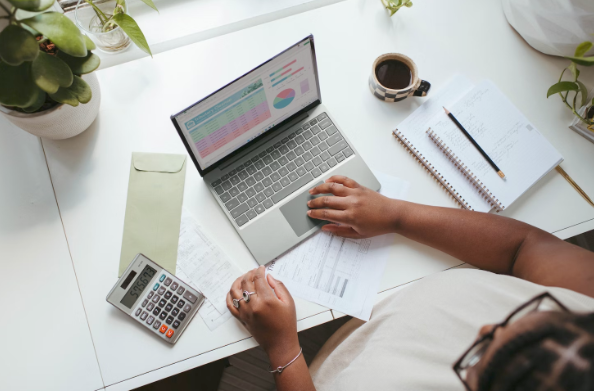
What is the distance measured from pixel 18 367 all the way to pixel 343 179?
742mm

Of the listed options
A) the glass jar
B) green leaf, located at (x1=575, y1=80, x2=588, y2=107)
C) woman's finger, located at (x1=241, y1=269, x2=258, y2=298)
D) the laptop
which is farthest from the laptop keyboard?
green leaf, located at (x1=575, y1=80, x2=588, y2=107)

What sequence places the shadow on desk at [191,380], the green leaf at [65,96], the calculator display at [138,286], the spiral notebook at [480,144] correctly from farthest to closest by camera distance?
1. the shadow on desk at [191,380]
2. the spiral notebook at [480,144]
3. the calculator display at [138,286]
4. the green leaf at [65,96]

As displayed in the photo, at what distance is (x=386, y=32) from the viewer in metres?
Answer: 0.94

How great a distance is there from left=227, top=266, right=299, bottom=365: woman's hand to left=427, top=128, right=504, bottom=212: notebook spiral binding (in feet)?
1.56

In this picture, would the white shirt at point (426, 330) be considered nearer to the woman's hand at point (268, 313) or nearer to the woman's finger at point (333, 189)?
the woman's hand at point (268, 313)

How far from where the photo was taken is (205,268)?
2.57 feet

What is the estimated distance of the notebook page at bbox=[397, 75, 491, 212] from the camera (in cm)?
84

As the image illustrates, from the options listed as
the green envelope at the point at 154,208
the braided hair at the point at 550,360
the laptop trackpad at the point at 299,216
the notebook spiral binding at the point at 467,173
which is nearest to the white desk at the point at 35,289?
the green envelope at the point at 154,208

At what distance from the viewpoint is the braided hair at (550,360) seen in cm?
38

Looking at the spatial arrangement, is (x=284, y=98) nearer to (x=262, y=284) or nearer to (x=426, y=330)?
(x=262, y=284)

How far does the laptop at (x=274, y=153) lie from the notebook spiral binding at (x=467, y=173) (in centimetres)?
17

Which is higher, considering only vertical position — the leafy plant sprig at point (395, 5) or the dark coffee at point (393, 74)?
the leafy plant sprig at point (395, 5)

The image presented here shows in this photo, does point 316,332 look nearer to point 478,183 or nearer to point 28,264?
point 478,183

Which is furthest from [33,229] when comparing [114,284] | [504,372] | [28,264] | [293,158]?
[504,372]
